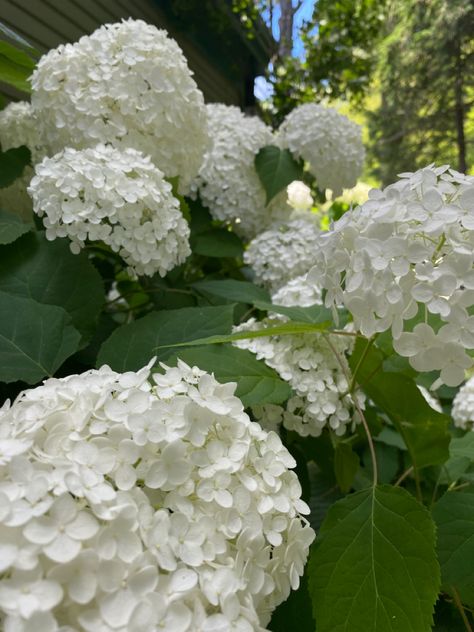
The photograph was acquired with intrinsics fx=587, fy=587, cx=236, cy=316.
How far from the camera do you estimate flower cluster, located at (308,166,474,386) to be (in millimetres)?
625

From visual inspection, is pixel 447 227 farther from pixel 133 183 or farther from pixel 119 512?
pixel 133 183

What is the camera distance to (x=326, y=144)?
1.71 metres

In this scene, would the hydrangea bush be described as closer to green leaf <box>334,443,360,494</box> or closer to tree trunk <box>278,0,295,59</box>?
green leaf <box>334,443,360,494</box>

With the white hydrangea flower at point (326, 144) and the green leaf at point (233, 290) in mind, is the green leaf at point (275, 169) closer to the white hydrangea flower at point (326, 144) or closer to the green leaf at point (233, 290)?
the white hydrangea flower at point (326, 144)

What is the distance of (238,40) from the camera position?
4.48 metres

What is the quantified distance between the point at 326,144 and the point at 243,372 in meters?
1.06

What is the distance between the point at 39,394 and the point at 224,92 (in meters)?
4.43

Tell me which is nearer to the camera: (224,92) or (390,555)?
(390,555)

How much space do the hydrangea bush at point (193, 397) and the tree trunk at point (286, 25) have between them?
413cm

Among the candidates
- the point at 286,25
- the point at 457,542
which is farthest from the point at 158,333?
the point at 286,25

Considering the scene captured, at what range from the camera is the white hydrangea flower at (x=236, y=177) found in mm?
1615

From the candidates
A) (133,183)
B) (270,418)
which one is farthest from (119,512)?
(133,183)

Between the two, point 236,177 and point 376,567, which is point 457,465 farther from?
point 236,177

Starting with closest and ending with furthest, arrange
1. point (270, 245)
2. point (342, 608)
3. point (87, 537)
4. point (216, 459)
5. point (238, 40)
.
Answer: point (87, 537) < point (216, 459) < point (342, 608) < point (270, 245) < point (238, 40)
